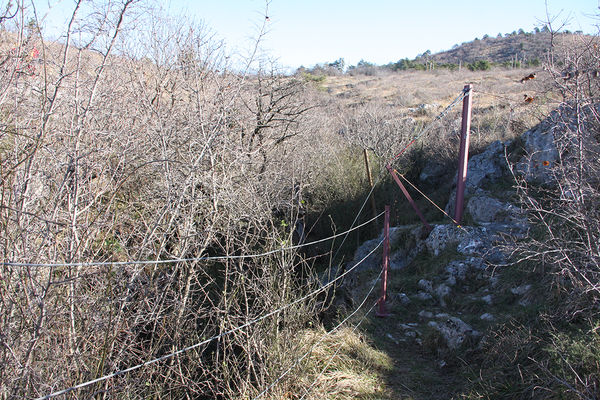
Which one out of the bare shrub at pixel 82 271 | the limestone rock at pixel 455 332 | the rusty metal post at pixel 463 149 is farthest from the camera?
the rusty metal post at pixel 463 149

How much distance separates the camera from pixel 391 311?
5.20 meters

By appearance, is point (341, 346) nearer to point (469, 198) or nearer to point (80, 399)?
point (80, 399)

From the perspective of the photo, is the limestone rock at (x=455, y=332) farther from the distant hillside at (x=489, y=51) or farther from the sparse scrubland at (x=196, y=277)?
the distant hillside at (x=489, y=51)

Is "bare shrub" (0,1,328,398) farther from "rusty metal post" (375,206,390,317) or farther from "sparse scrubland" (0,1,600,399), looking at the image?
"rusty metal post" (375,206,390,317)

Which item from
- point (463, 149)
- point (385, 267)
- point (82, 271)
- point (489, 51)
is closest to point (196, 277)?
point (82, 271)

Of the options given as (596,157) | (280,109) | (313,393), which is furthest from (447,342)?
(280,109)

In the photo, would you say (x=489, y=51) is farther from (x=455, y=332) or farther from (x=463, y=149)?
(x=455, y=332)

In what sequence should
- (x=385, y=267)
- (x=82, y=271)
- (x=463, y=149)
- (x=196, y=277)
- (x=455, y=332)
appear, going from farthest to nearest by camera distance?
(x=463, y=149), (x=385, y=267), (x=455, y=332), (x=196, y=277), (x=82, y=271)

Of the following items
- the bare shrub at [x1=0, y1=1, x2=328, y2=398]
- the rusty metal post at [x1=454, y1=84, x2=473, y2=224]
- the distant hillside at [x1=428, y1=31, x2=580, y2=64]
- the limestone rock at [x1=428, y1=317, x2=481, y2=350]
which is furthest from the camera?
the distant hillside at [x1=428, y1=31, x2=580, y2=64]

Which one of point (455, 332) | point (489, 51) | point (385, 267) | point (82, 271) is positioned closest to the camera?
point (82, 271)

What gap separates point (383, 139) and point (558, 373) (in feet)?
32.4

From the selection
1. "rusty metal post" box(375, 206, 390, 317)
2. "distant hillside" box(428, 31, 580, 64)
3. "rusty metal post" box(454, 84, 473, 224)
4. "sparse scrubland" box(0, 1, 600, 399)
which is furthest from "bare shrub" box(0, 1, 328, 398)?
"distant hillside" box(428, 31, 580, 64)

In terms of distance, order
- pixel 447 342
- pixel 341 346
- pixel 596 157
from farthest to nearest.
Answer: pixel 447 342 → pixel 341 346 → pixel 596 157

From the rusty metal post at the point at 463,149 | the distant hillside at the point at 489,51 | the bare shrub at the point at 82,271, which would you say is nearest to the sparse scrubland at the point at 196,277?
the bare shrub at the point at 82,271
